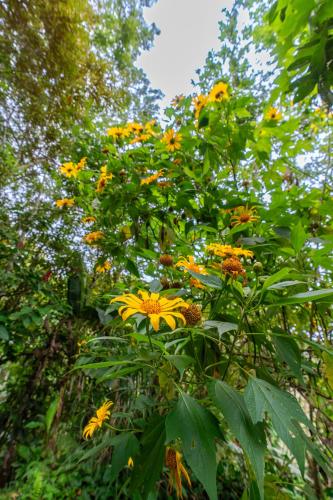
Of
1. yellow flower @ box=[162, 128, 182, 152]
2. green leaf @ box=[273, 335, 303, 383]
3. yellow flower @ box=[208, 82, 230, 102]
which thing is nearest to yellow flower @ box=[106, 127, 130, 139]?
yellow flower @ box=[162, 128, 182, 152]

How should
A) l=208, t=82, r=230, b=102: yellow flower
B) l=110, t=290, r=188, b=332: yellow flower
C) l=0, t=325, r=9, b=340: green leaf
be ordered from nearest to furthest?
1. l=110, t=290, r=188, b=332: yellow flower
2. l=208, t=82, r=230, b=102: yellow flower
3. l=0, t=325, r=9, b=340: green leaf

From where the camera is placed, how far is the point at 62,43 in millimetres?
1796

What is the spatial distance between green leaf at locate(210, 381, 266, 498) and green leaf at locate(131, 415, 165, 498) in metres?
0.11

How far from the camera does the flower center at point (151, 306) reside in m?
0.40

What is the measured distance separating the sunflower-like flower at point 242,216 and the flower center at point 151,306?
1.38ft

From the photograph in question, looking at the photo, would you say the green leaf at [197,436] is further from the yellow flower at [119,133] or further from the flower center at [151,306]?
the yellow flower at [119,133]

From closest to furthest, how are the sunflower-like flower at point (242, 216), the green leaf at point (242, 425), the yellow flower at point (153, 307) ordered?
the green leaf at point (242, 425) < the yellow flower at point (153, 307) < the sunflower-like flower at point (242, 216)

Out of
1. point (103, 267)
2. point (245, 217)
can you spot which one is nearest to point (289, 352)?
point (245, 217)

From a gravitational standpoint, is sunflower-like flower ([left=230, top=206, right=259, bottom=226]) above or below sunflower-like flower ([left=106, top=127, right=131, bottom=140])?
below

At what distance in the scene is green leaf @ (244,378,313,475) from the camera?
0.95 ft

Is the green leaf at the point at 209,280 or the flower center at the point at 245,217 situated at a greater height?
the flower center at the point at 245,217

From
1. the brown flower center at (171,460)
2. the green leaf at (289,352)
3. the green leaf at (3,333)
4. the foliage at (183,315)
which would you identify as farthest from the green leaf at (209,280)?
the green leaf at (3,333)

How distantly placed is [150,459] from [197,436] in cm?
10

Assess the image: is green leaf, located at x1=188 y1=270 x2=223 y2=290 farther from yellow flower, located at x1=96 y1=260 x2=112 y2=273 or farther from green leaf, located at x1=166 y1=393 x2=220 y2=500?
yellow flower, located at x1=96 y1=260 x2=112 y2=273
